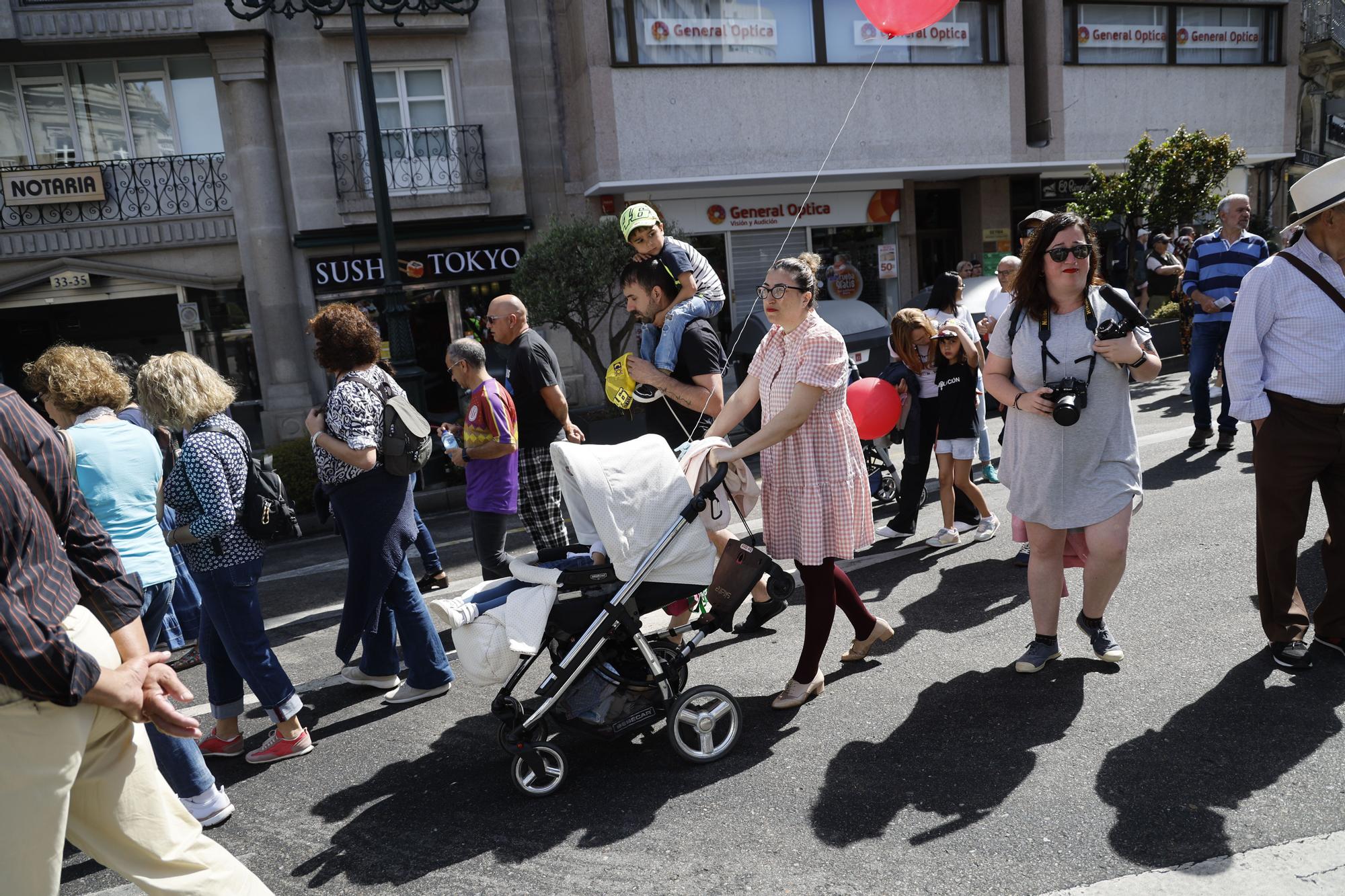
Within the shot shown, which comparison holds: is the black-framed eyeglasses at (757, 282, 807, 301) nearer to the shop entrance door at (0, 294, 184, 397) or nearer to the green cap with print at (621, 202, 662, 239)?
the green cap with print at (621, 202, 662, 239)

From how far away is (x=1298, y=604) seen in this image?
3936 mm

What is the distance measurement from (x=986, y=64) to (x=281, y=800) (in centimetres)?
1792

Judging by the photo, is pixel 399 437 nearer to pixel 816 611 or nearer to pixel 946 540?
pixel 816 611

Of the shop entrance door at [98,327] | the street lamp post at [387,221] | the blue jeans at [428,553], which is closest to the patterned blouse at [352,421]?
the blue jeans at [428,553]

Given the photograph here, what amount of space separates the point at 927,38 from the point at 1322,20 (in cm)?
1301

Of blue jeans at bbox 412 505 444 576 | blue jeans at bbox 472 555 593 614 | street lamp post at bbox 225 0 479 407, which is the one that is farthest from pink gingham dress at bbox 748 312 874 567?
street lamp post at bbox 225 0 479 407

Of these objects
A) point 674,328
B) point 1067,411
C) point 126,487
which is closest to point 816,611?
point 1067,411

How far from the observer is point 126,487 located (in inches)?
147

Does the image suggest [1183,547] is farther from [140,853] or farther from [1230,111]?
[1230,111]

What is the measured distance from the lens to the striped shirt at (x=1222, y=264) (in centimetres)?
757

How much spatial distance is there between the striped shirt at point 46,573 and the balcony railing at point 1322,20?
28665 mm

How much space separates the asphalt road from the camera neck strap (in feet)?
4.25

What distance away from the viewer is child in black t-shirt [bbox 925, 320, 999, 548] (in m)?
6.00

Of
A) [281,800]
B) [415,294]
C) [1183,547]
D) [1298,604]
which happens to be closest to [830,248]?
[415,294]
